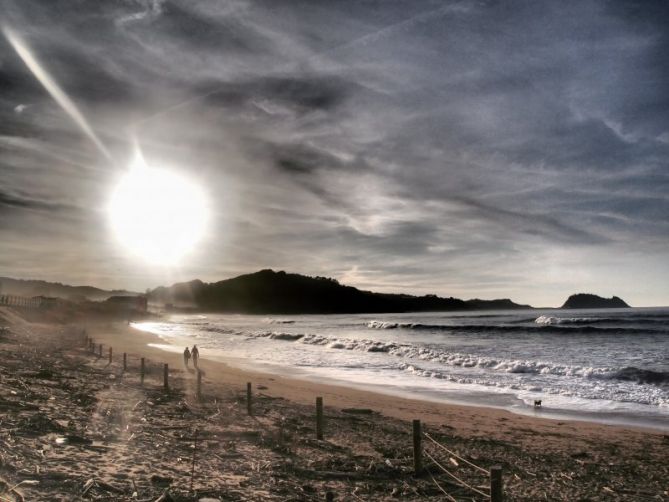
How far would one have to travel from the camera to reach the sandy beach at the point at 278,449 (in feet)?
27.7

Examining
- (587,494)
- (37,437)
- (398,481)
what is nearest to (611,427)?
(587,494)

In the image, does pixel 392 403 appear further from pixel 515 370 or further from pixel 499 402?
pixel 515 370

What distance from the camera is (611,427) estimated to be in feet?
50.9

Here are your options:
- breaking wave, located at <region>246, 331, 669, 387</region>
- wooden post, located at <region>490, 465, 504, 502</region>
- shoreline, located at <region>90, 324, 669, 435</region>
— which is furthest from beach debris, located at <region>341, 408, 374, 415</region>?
breaking wave, located at <region>246, 331, 669, 387</region>

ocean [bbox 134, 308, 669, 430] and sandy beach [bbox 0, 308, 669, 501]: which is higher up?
sandy beach [bbox 0, 308, 669, 501]

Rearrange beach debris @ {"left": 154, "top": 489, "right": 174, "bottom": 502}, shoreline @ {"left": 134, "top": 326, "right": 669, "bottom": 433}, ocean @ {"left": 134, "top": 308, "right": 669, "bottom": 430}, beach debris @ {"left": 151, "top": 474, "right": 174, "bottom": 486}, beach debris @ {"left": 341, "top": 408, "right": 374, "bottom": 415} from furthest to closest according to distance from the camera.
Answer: ocean @ {"left": 134, "top": 308, "right": 669, "bottom": 430}, beach debris @ {"left": 341, "top": 408, "right": 374, "bottom": 415}, shoreline @ {"left": 134, "top": 326, "right": 669, "bottom": 433}, beach debris @ {"left": 151, "top": 474, "right": 174, "bottom": 486}, beach debris @ {"left": 154, "top": 489, "right": 174, "bottom": 502}

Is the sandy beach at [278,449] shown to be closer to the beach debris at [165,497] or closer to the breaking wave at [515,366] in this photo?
the beach debris at [165,497]

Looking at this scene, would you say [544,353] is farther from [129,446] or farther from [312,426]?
[129,446]

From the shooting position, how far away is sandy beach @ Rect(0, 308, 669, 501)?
8430 mm

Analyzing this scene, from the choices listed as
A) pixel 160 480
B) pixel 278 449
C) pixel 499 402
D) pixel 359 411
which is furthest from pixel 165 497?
pixel 499 402

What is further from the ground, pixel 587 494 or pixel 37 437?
pixel 37 437

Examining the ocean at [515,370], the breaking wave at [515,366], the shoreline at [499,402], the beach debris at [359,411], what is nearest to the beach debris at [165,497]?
the beach debris at [359,411]

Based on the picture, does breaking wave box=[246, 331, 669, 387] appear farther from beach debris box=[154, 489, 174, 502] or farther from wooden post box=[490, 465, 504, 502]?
beach debris box=[154, 489, 174, 502]

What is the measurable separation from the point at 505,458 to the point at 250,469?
6.50 metres
